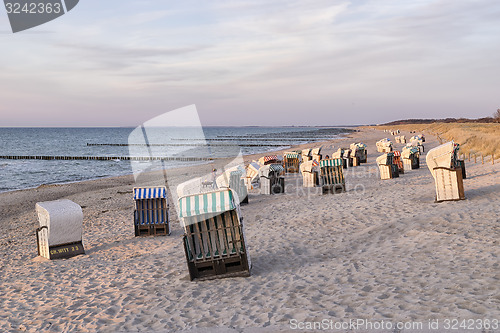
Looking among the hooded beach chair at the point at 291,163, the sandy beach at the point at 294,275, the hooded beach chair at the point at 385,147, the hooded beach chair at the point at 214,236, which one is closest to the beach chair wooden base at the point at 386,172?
the sandy beach at the point at 294,275

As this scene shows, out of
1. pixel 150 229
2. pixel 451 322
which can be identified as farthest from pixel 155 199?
pixel 451 322

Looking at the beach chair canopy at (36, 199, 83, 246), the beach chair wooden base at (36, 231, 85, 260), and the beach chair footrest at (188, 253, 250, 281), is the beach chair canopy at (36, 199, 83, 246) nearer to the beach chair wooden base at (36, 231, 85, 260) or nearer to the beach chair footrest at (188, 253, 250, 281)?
the beach chair wooden base at (36, 231, 85, 260)

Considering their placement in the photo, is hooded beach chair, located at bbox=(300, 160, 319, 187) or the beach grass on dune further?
the beach grass on dune

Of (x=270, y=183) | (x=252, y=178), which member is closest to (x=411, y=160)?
(x=252, y=178)

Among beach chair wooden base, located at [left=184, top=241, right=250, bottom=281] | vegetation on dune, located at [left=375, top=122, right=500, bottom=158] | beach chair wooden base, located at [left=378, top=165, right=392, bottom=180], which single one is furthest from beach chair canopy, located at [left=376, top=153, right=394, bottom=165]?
beach chair wooden base, located at [left=184, top=241, right=250, bottom=281]

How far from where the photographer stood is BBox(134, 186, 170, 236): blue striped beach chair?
493 inches

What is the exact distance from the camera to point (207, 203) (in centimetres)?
766

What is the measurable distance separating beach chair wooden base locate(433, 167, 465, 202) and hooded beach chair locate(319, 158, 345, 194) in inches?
203

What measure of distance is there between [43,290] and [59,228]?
2.98 m

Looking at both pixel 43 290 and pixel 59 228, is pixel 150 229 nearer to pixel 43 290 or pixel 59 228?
pixel 59 228

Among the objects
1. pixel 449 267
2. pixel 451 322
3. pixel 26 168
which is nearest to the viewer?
pixel 451 322

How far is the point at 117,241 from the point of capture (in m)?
12.2

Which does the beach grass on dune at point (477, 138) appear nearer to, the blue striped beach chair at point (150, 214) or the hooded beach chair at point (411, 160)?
the hooded beach chair at point (411, 160)

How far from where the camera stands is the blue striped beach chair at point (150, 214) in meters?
12.5
